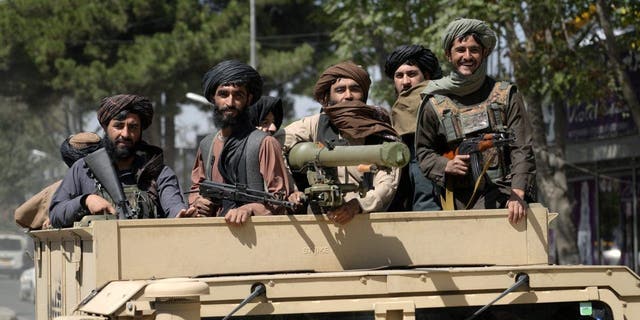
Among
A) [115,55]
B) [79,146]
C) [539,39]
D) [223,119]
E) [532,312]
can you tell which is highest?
[115,55]

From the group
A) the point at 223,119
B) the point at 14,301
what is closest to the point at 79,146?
the point at 223,119

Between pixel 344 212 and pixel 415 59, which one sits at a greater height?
pixel 415 59

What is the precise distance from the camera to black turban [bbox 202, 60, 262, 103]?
6.82 meters

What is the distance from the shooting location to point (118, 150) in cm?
707

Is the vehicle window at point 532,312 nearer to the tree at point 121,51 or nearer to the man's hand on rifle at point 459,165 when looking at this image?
the man's hand on rifle at point 459,165

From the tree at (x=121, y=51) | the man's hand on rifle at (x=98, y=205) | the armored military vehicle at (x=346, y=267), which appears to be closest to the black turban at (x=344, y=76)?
Result: the armored military vehicle at (x=346, y=267)

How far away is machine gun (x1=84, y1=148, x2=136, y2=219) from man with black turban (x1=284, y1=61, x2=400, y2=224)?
82cm

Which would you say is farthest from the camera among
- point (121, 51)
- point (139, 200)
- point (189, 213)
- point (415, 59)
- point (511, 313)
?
point (121, 51)

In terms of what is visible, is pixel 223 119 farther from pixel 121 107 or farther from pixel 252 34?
pixel 252 34

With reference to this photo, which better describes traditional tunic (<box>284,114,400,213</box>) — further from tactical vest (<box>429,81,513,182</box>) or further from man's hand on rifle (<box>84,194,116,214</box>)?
man's hand on rifle (<box>84,194,116,214</box>)

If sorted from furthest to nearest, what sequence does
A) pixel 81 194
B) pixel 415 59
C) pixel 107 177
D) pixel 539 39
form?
pixel 539 39 → pixel 415 59 → pixel 81 194 → pixel 107 177

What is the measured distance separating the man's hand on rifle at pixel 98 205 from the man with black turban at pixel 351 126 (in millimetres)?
898

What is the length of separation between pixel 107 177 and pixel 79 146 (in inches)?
69.3

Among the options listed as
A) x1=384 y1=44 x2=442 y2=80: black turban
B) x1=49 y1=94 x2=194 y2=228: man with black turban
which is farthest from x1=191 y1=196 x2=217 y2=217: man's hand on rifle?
x1=384 y1=44 x2=442 y2=80: black turban
